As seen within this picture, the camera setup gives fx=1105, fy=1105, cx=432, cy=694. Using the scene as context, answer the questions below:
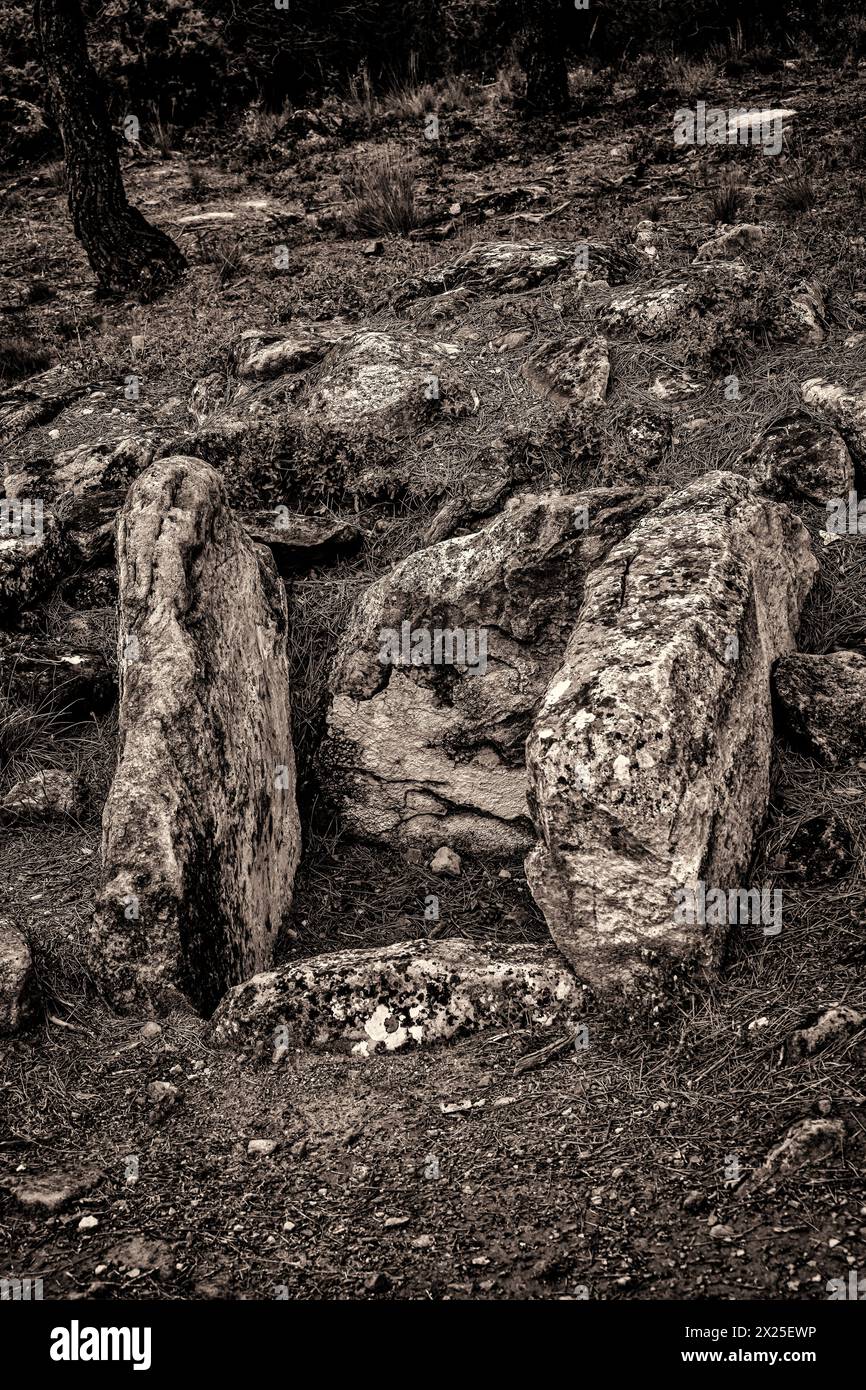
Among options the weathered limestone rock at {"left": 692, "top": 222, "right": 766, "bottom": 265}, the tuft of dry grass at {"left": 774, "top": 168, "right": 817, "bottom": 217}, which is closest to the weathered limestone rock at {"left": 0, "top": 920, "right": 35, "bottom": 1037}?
the weathered limestone rock at {"left": 692, "top": 222, "right": 766, "bottom": 265}

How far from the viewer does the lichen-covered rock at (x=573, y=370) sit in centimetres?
533

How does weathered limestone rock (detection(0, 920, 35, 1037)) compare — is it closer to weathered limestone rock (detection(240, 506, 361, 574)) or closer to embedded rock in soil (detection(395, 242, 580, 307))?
weathered limestone rock (detection(240, 506, 361, 574))

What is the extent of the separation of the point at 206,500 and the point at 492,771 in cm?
145

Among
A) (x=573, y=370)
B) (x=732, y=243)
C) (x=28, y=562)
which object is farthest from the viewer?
(x=732, y=243)

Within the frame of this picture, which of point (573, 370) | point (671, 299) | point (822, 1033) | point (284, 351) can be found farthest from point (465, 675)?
point (284, 351)

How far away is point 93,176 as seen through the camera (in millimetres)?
7676

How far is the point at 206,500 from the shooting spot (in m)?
4.03

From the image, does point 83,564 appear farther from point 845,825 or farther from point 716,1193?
point 716,1193


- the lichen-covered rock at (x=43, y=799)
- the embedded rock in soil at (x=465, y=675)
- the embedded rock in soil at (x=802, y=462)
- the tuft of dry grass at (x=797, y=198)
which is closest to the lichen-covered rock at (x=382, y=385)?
the embedded rock in soil at (x=465, y=675)

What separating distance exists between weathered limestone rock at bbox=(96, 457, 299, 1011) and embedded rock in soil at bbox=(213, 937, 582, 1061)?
26 centimetres

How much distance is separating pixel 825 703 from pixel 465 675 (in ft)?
4.26

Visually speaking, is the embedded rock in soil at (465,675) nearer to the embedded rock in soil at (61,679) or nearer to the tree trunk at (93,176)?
the embedded rock in soil at (61,679)

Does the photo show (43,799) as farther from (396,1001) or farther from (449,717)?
(396,1001)

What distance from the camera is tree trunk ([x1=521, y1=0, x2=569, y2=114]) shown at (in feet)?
31.4
